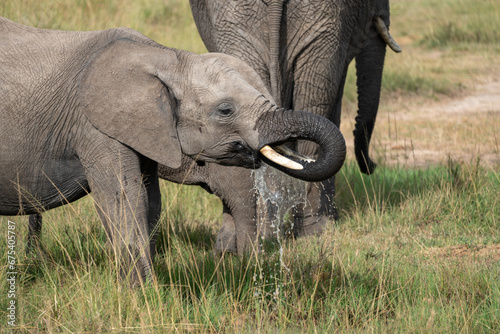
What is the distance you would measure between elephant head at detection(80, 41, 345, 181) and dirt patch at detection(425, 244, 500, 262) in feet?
5.20

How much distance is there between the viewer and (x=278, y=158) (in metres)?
3.32

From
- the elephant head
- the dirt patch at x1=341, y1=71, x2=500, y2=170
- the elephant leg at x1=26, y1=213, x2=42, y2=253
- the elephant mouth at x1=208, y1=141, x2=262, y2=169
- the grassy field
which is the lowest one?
the grassy field

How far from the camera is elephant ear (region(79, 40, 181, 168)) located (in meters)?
3.38

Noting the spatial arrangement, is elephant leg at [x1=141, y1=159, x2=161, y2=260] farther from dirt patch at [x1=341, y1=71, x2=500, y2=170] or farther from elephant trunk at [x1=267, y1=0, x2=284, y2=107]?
dirt patch at [x1=341, y1=71, x2=500, y2=170]

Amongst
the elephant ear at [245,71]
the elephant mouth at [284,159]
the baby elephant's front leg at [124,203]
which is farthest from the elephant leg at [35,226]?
the elephant mouth at [284,159]

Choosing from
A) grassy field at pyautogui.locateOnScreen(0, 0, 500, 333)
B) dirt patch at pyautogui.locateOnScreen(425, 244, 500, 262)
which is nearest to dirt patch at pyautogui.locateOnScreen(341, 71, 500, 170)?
grassy field at pyautogui.locateOnScreen(0, 0, 500, 333)

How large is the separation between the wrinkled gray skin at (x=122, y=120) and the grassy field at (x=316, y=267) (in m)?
0.30

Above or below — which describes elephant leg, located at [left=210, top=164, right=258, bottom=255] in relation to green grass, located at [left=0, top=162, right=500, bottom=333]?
above

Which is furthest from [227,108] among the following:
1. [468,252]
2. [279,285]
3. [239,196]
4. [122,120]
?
[468,252]

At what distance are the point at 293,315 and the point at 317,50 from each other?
70.2 inches

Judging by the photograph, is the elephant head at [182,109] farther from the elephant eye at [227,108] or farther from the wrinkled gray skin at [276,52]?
the wrinkled gray skin at [276,52]

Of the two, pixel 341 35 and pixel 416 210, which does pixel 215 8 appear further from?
pixel 416 210

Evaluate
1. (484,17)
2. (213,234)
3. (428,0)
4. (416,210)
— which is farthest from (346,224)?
(428,0)

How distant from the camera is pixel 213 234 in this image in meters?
5.14
